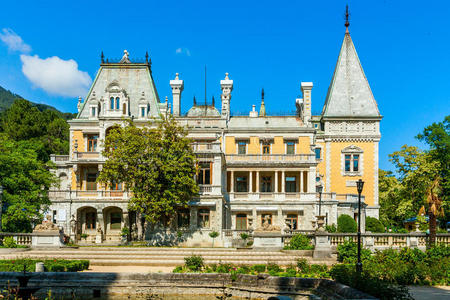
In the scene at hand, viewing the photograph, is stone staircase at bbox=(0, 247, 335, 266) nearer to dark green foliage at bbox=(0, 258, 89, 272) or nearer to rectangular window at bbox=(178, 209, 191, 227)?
dark green foliage at bbox=(0, 258, 89, 272)

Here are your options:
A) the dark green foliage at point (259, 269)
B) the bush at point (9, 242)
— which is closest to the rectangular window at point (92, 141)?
the bush at point (9, 242)

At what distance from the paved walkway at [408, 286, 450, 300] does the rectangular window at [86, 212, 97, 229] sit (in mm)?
34242

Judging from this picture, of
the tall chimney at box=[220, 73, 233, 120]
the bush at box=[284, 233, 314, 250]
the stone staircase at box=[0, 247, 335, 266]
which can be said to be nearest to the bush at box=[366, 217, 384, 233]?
the tall chimney at box=[220, 73, 233, 120]

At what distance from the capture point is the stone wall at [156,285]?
18.6 metres

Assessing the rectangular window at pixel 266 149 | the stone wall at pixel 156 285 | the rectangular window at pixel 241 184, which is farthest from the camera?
the rectangular window at pixel 266 149

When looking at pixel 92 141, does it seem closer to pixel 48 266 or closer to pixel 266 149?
pixel 266 149

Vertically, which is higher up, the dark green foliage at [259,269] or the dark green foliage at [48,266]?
the dark green foliage at [48,266]

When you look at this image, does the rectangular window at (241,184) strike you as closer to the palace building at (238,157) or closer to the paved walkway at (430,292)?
the palace building at (238,157)

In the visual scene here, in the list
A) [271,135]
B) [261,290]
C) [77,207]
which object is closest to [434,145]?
[271,135]

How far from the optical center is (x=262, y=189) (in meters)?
52.5

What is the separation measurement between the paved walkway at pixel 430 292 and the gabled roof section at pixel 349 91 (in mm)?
35634

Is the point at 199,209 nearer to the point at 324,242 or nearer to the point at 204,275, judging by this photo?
the point at 324,242

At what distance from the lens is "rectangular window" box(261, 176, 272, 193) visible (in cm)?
5247

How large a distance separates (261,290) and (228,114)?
121 ft
